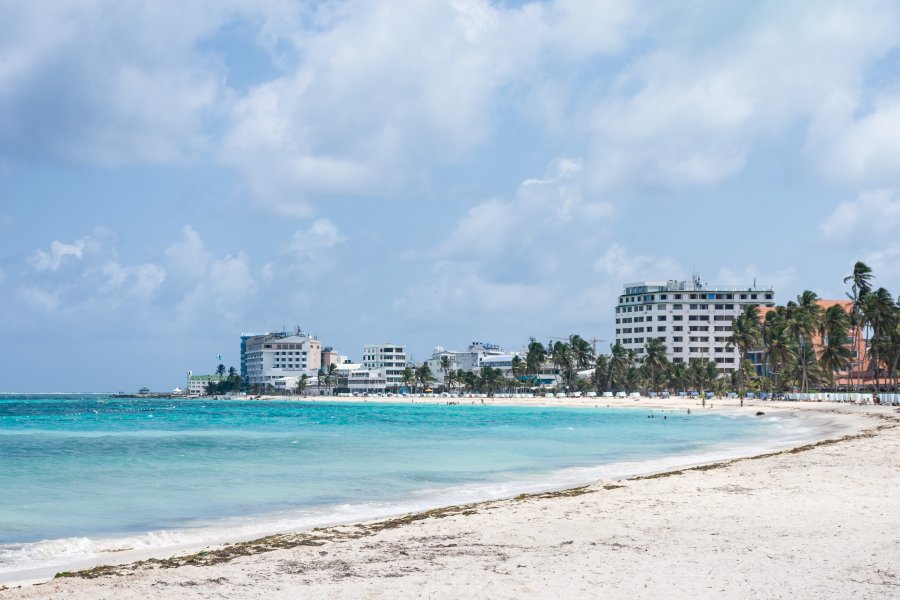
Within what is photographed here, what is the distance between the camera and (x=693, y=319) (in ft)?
572

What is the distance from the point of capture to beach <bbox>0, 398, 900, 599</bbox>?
10.4 m

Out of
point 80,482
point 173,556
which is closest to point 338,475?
point 80,482

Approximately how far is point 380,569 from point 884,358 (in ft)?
322

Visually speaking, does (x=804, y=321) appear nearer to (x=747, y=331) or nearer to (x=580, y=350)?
(x=747, y=331)

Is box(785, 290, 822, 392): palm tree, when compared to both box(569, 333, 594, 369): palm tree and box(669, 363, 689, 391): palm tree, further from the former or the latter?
box(569, 333, 594, 369): palm tree

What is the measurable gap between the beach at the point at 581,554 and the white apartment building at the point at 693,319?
520 feet

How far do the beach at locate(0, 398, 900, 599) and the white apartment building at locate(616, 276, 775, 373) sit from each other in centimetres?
15835

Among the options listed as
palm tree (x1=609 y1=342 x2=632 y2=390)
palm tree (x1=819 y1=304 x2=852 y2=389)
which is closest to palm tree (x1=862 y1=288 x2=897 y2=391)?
palm tree (x1=819 y1=304 x2=852 y2=389)

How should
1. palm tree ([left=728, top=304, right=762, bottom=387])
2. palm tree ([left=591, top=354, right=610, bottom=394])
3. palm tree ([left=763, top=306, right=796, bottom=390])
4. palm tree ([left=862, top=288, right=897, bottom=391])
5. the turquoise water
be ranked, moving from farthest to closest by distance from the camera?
palm tree ([left=591, top=354, right=610, bottom=394]), palm tree ([left=728, top=304, right=762, bottom=387]), palm tree ([left=763, top=306, right=796, bottom=390]), palm tree ([left=862, top=288, right=897, bottom=391]), the turquoise water

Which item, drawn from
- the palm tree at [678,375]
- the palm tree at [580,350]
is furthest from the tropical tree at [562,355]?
the palm tree at [678,375]

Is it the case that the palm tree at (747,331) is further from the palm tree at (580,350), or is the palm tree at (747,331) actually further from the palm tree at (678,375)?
the palm tree at (580,350)

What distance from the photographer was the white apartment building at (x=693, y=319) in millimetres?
173250

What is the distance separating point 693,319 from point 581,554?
16860 centimetres

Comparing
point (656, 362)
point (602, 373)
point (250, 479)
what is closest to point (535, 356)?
point (602, 373)
